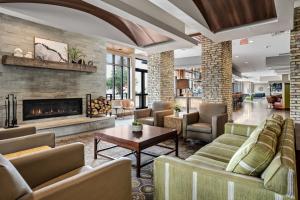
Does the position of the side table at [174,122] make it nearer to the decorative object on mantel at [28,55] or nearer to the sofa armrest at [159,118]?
the sofa armrest at [159,118]

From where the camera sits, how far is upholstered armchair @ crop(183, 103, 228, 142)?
12.6 feet

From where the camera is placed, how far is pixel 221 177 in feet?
4.37

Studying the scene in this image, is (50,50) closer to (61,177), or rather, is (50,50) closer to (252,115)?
(61,177)

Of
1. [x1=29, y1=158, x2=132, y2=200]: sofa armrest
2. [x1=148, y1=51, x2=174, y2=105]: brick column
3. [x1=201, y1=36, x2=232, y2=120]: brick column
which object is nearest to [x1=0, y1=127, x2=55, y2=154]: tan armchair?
[x1=29, y1=158, x2=132, y2=200]: sofa armrest

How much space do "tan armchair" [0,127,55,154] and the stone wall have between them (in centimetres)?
227

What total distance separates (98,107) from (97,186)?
491 centimetres

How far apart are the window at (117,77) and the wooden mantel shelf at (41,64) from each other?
2744mm

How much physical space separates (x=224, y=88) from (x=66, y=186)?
5.43m

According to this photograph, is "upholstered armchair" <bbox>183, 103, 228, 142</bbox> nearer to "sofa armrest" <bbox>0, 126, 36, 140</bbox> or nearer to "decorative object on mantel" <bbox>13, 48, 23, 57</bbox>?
"sofa armrest" <bbox>0, 126, 36, 140</bbox>

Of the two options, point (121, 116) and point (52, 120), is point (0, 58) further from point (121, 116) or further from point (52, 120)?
point (121, 116)

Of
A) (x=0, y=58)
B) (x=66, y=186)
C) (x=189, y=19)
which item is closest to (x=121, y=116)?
(x=0, y=58)

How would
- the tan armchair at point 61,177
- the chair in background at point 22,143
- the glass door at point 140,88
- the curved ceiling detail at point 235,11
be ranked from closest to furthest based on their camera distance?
the tan armchair at point 61,177 → the chair in background at point 22,143 → the curved ceiling detail at point 235,11 → the glass door at point 140,88

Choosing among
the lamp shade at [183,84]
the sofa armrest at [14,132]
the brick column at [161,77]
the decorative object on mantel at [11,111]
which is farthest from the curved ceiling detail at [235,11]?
the decorative object on mantel at [11,111]

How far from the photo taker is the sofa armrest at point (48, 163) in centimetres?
159
